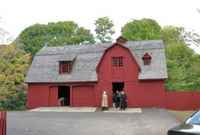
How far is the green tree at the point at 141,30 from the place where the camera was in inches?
2865

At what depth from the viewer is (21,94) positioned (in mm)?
57406

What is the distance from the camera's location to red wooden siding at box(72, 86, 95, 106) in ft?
146

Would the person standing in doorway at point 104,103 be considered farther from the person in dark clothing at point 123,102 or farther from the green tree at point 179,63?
the green tree at point 179,63

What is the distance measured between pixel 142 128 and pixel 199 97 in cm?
2208

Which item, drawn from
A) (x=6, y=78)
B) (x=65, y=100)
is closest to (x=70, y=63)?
(x=65, y=100)

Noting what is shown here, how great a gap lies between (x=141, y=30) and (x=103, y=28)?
9.96 meters

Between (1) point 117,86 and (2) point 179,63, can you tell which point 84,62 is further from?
(2) point 179,63

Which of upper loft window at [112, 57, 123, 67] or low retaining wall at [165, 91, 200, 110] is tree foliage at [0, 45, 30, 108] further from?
low retaining wall at [165, 91, 200, 110]

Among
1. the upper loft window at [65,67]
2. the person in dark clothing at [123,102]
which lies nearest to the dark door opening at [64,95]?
the upper loft window at [65,67]

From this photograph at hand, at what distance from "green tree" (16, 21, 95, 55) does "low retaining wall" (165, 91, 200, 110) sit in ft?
123

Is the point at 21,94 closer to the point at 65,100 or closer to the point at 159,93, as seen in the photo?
the point at 65,100

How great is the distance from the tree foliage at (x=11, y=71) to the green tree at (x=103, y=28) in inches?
1045

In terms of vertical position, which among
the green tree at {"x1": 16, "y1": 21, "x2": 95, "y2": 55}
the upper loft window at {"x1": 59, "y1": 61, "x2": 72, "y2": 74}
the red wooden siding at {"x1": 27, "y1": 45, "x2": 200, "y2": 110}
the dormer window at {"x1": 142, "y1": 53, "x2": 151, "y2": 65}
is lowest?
the red wooden siding at {"x1": 27, "y1": 45, "x2": 200, "y2": 110}

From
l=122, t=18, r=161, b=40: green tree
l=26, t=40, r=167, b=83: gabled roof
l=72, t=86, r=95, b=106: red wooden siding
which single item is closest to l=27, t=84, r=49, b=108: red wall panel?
l=26, t=40, r=167, b=83: gabled roof
